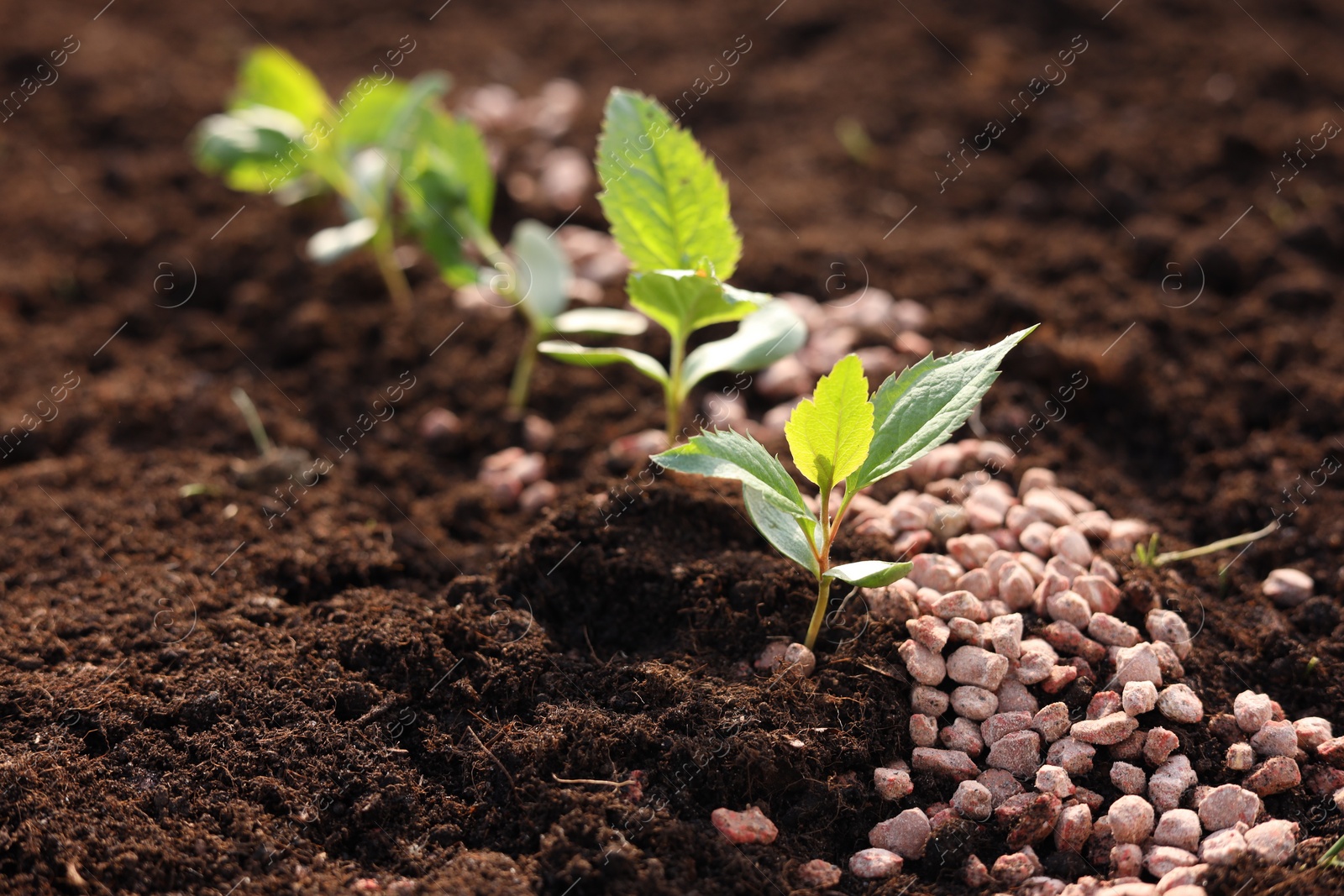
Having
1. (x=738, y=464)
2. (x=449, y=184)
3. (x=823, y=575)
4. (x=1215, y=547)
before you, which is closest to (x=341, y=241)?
(x=449, y=184)

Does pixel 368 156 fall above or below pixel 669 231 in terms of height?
above

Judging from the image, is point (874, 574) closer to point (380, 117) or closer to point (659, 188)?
point (659, 188)

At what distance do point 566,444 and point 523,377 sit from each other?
0.19 metres

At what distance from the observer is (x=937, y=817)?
1.31 meters

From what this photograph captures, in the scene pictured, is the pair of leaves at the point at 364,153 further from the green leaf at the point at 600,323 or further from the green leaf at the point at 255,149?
the green leaf at the point at 600,323

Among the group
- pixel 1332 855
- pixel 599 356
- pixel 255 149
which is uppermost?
pixel 255 149

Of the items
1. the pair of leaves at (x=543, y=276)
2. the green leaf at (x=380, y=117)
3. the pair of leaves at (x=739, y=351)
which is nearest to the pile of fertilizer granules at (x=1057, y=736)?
the pair of leaves at (x=739, y=351)

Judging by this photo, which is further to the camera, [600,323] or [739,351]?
[600,323]

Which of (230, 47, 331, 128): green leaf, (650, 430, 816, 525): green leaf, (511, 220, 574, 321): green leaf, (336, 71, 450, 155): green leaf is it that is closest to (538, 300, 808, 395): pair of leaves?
(650, 430, 816, 525): green leaf

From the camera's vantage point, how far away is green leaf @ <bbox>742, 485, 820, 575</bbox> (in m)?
1.36

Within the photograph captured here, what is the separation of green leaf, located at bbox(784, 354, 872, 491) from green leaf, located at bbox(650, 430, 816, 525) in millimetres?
43

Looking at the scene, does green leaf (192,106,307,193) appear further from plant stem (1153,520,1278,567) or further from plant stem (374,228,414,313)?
plant stem (1153,520,1278,567)

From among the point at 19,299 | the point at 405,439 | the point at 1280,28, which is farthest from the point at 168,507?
the point at 1280,28

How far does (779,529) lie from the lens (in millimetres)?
1378
